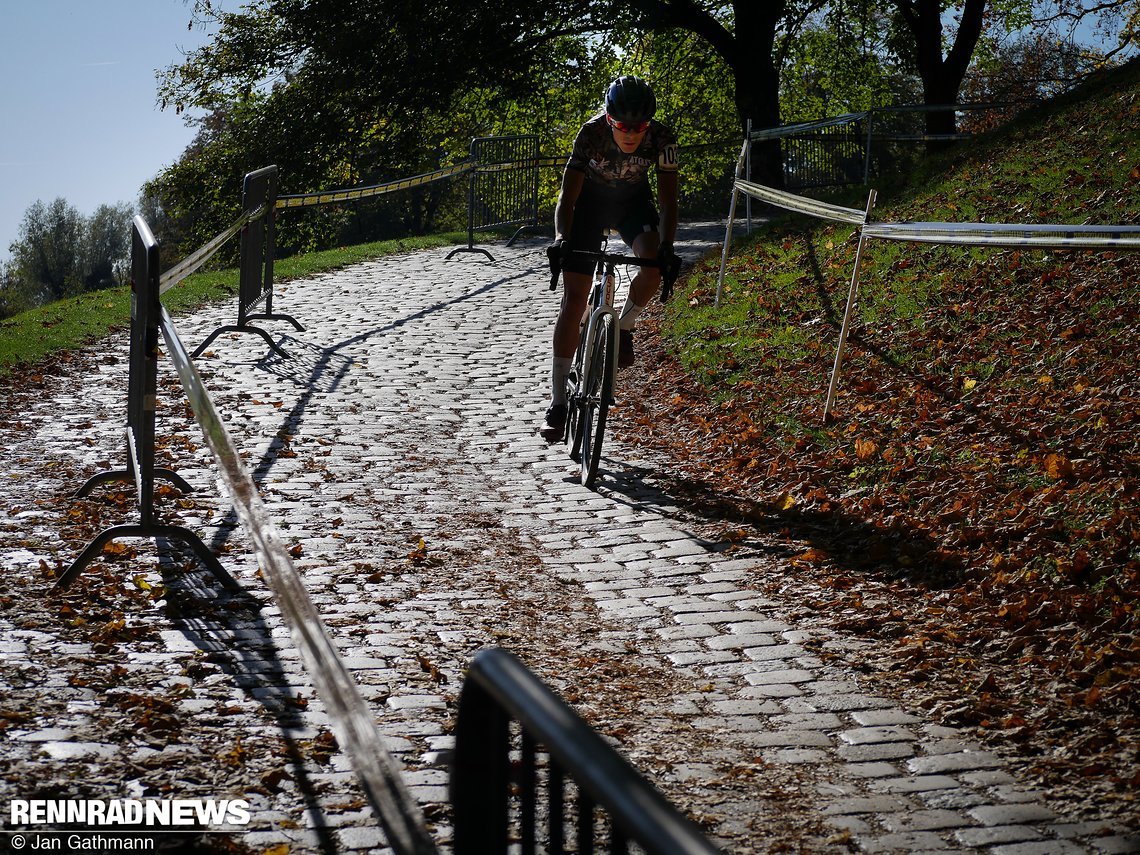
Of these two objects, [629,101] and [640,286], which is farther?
[640,286]

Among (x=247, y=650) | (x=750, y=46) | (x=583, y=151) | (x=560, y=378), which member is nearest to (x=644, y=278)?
(x=583, y=151)

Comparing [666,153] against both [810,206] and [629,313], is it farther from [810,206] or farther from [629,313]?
[810,206]

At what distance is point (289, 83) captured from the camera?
26719 mm

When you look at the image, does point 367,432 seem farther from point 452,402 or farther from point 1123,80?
point 1123,80

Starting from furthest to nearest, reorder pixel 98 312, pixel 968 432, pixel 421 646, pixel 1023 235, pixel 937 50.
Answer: pixel 937 50
pixel 98 312
pixel 968 432
pixel 1023 235
pixel 421 646

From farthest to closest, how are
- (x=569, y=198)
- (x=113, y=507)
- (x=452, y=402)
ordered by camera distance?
(x=452, y=402), (x=569, y=198), (x=113, y=507)

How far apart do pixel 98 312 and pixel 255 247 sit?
15.2 ft

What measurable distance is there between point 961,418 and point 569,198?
307 cm

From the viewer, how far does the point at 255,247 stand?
38.7 feet

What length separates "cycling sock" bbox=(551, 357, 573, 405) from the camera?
8.69 m

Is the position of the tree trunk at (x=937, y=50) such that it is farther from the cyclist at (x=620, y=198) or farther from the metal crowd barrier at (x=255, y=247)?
the cyclist at (x=620, y=198)

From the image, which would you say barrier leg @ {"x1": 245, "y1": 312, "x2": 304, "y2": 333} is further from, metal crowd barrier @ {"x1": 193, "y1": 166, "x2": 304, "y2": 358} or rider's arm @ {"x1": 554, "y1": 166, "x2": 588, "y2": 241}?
rider's arm @ {"x1": 554, "y1": 166, "x2": 588, "y2": 241}

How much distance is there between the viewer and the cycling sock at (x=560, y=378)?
28.5 ft

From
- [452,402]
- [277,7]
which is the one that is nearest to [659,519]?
[452,402]
